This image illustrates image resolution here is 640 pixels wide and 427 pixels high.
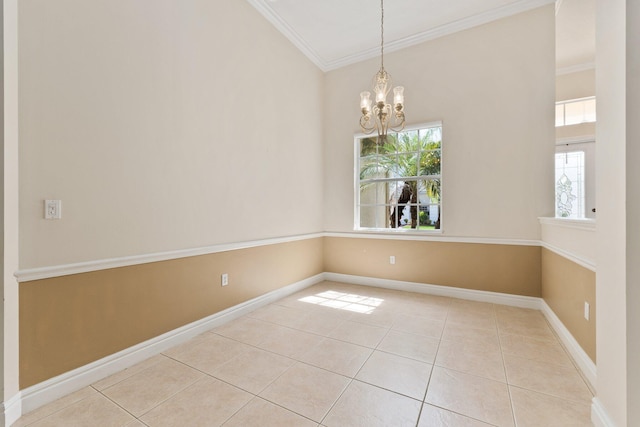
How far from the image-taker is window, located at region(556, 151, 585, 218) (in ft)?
14.1

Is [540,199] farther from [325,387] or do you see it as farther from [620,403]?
[325,387]

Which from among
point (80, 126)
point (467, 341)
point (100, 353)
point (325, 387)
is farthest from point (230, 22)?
point (467, 341)

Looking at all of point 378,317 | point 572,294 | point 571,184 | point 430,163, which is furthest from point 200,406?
point 571,184

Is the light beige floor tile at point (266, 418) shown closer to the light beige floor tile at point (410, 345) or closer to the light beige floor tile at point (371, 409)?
the light beige floor tile at point (371, 409)

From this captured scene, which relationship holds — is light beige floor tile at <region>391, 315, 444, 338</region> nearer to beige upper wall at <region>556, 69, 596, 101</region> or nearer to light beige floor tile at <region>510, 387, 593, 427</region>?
light beige floor tile at <region>510, 387, 593, 427</region>

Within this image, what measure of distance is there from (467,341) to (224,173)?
273cm

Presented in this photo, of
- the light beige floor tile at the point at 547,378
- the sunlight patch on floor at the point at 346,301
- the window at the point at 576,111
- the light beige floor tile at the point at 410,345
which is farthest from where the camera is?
the window at the point at 576,111

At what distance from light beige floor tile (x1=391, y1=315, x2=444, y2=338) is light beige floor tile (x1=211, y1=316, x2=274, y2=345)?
1258 mm

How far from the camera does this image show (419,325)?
2.61m

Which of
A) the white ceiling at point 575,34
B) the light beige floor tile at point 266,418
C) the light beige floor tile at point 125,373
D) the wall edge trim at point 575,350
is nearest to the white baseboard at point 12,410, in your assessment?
the light beige floor tile at point 125,373

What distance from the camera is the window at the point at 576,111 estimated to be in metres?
4.14

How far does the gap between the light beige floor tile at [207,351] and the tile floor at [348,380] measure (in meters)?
0.01

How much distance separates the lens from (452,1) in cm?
302

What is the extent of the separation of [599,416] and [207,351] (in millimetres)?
2446
